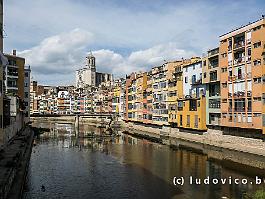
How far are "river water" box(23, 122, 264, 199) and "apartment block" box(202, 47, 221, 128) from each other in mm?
9974

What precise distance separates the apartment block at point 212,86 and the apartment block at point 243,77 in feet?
8.56

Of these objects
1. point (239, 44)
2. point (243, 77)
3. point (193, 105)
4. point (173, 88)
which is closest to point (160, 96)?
point (173, 88)

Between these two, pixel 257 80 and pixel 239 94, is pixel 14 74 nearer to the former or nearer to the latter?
pixel 239 94

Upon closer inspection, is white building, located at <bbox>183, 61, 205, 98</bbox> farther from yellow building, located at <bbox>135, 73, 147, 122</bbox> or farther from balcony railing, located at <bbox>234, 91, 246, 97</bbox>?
yellow building, located at <bbox>135, 73, 147, 122</bbox>

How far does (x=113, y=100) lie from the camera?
150 metres

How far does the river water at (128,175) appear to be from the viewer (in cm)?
3152

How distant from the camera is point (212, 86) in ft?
214

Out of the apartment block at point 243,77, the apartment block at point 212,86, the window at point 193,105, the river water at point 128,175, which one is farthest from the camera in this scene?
the window at point 193,105

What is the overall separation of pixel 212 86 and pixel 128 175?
32.3 metres

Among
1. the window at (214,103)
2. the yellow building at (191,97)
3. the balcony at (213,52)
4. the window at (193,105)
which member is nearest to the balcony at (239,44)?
the balcony at (213,52)

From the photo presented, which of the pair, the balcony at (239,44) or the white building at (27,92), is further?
the white building at (27,92)

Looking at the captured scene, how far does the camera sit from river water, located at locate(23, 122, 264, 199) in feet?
103

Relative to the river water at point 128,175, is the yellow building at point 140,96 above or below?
above

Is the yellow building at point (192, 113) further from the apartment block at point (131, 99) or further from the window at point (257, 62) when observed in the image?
the apartment block at point (131, 99)
